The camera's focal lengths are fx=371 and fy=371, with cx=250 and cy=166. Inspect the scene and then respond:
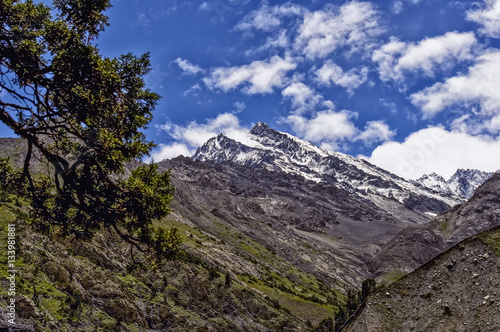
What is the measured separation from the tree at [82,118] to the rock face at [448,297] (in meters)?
15.6

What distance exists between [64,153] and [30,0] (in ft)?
22.2

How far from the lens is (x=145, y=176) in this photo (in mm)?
17766

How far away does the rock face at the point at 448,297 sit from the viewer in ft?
64.9

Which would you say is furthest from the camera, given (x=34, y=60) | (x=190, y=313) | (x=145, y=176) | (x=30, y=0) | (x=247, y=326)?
(x=247, y=326)

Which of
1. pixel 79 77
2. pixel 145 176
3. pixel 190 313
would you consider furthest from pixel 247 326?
pixel 79 77

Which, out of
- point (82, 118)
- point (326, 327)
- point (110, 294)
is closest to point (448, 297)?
point (82, 118)

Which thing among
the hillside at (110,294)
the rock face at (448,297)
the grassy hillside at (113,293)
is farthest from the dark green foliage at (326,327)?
the rock face at (448,297)

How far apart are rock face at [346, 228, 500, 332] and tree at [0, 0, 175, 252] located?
15.6 m

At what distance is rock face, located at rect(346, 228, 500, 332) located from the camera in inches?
779

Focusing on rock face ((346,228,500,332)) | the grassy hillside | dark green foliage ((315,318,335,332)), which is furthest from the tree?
dark green foliage ((315,318,335,332))

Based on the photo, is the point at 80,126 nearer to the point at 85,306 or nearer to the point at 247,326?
the point at 85,306

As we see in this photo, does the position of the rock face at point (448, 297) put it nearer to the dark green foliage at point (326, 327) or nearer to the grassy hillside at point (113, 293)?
the grassy hillside at point (113, 293)

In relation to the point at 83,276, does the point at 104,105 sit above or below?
above

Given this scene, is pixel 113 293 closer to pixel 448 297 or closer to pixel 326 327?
pixel 448 297
